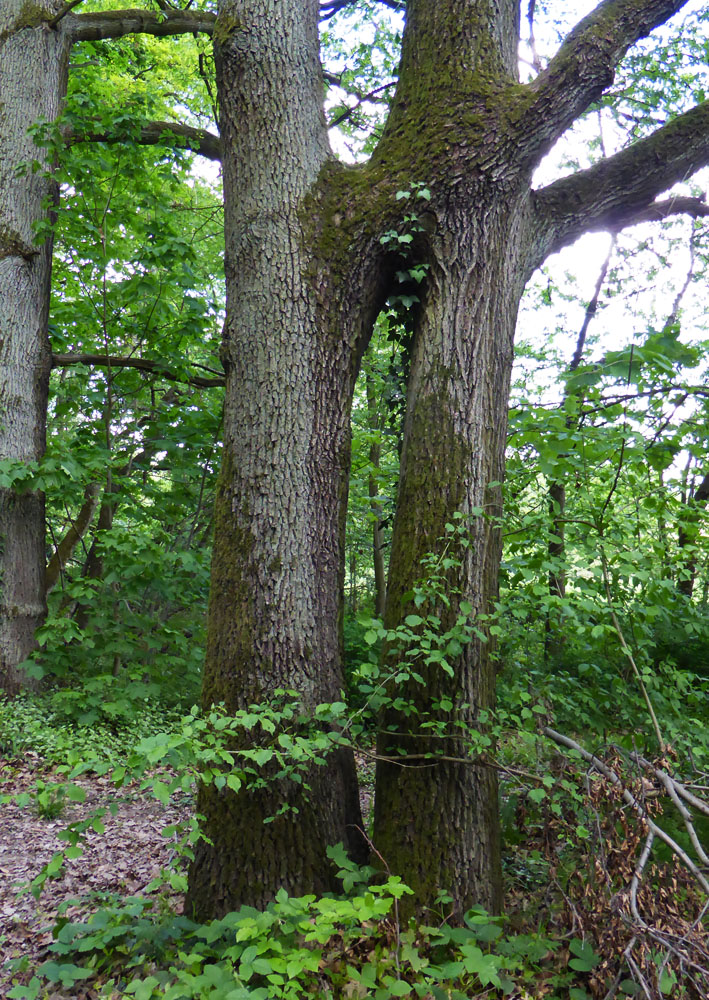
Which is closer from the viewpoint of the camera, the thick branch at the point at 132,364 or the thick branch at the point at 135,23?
the thick branch at the point at 132,364

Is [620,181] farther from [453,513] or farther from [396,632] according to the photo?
[396,632]

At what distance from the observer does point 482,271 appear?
133 inches

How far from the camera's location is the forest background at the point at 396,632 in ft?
7.99

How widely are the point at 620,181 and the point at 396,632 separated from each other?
116 inches

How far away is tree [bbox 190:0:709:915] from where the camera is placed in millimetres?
2908

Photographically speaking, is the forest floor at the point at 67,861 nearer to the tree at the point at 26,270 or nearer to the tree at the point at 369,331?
the tree at the point at 369,331

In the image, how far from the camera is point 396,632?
2656 mm

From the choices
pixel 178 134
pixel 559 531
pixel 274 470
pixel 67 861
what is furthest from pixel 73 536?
pixel 559 531

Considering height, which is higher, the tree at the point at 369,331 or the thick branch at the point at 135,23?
the thick branch at the point at 135,23

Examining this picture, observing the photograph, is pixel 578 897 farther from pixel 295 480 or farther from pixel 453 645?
pixel 295 480

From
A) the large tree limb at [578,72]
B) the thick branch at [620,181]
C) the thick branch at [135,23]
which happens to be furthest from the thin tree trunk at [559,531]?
the thick branch at [135,23]

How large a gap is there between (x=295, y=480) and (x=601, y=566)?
1.46m

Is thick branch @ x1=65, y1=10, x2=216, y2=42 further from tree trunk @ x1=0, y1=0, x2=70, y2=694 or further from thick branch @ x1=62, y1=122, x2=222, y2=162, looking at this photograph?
thick branch @ x1=62, y1=122, x2=222, y2=162

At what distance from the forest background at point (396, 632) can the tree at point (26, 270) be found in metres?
0.26
